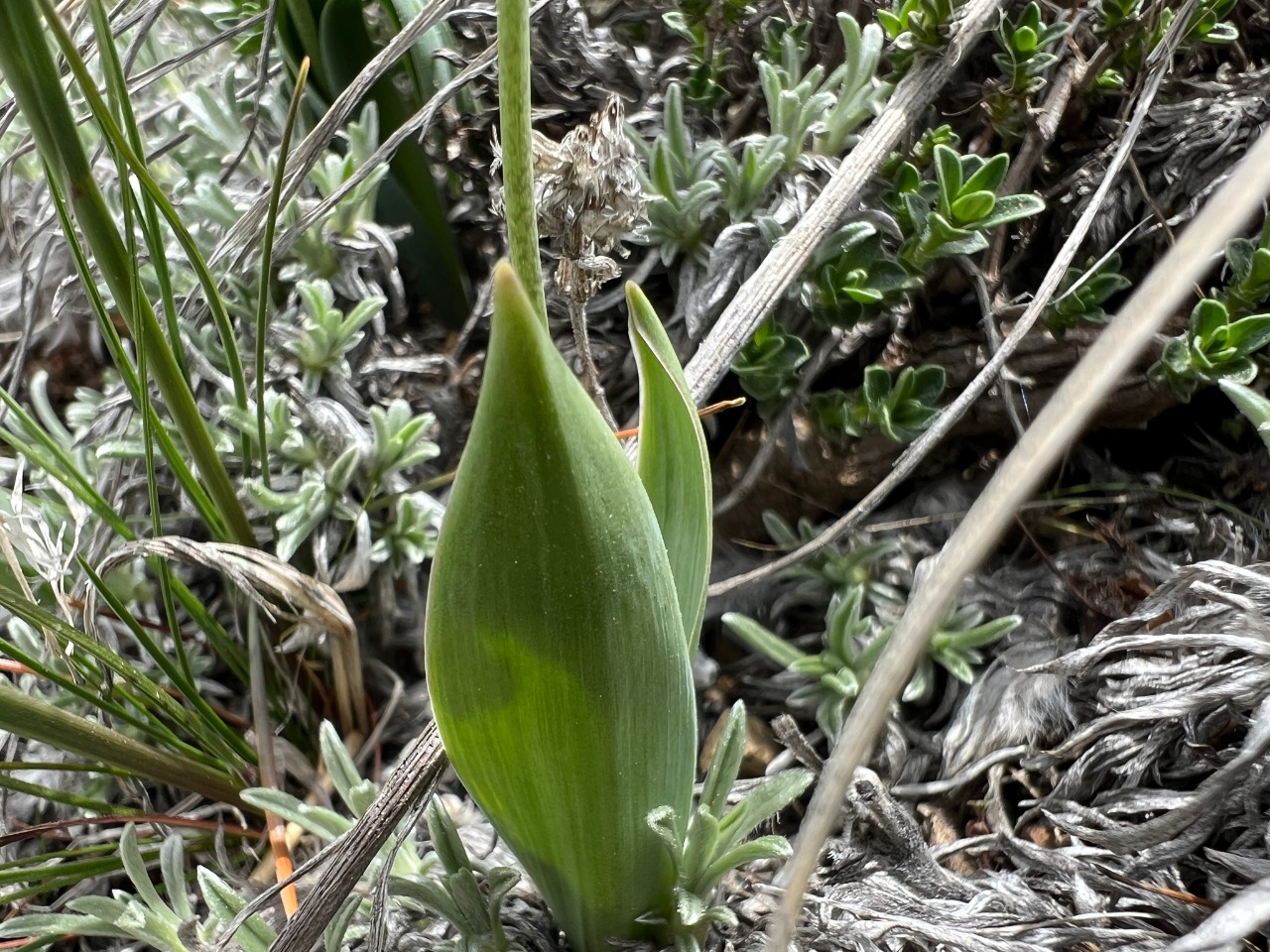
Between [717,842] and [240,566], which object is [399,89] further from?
[717,842]

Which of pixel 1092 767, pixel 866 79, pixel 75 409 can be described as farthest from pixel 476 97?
pixel 1092 767

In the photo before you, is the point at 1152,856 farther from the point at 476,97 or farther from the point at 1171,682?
the point at 476,97

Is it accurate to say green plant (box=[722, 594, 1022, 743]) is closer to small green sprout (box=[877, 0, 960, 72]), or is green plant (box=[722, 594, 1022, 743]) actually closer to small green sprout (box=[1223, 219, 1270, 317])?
small green sprout (box=[1223, 219, 1270, 317])

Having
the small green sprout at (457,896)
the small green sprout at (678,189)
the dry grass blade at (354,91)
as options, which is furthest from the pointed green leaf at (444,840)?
the small green sprout at (678,189)

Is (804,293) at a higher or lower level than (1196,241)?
lower

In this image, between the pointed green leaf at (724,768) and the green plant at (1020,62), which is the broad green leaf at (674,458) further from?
the green plant at (1020,62)

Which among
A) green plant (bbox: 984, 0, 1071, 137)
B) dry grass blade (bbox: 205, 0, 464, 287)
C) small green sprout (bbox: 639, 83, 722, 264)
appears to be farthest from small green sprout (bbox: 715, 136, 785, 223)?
dry grass blade (bbox: 205, 0, 464, 287)

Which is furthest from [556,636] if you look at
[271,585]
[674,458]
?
[271,585]
